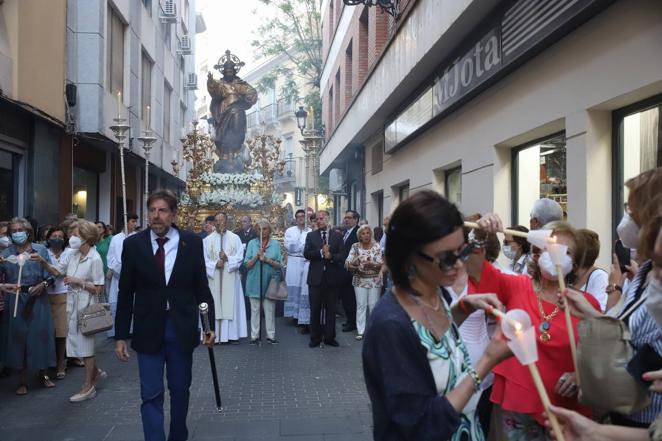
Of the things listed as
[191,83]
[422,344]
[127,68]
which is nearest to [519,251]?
[422,344]

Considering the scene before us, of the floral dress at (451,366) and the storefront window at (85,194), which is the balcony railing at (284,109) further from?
the floral dress at (451,366)

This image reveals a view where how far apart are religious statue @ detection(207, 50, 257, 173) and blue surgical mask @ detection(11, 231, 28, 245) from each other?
500 inches

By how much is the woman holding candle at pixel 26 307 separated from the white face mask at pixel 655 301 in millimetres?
6644

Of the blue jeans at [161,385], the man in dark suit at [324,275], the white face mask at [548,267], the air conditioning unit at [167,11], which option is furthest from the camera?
the air conditioning unit at [167,11]

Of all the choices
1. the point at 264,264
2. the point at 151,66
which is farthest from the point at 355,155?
the point at 264,264

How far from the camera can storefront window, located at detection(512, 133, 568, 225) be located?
275 inches

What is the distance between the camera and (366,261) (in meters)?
10.0

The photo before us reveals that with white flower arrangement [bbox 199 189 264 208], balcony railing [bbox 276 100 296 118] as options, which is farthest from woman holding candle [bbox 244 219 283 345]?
balcony railing [bbox 276 100 296 118]

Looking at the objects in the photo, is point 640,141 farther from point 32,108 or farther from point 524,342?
point 32,108

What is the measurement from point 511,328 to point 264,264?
883 cm

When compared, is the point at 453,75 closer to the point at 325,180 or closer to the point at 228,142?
the point at 228,142

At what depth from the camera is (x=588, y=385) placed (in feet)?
7.06

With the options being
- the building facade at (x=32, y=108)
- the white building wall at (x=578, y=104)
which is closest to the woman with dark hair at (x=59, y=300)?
the building facade at (x=32, y=108)

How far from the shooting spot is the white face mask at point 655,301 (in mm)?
1918
